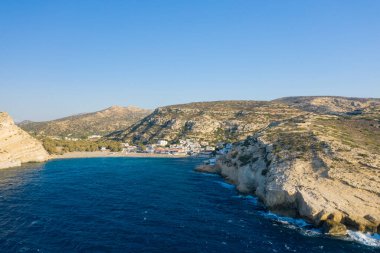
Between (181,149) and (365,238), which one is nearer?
(365,238)

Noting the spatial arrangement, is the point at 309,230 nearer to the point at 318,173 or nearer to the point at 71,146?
the point at 318,173

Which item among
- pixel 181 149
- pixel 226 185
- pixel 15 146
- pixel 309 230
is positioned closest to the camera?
pixel 309 230

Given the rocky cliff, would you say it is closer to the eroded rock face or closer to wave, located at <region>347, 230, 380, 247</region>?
the eroded rock face

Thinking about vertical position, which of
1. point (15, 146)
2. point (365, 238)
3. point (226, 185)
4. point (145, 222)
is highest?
point (15, 146)

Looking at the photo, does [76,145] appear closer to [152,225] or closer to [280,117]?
[280,117]

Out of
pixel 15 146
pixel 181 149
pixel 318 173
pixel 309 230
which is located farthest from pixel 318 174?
pixel 181 149

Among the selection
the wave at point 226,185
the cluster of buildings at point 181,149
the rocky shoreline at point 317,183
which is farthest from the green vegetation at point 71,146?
the rocky shoreline at point 317,183

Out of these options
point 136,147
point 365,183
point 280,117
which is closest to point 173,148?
point 136,147
